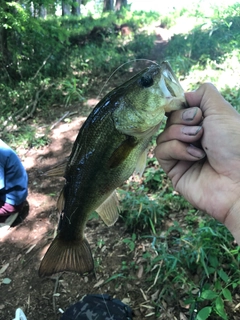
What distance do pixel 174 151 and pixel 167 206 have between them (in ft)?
7.39

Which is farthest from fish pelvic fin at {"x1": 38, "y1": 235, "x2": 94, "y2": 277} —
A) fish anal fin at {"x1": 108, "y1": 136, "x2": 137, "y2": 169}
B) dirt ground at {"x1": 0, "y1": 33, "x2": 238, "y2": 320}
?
dirt ground at {"x1": 0, "y1": 33, "x2": 238, "y2": 320}

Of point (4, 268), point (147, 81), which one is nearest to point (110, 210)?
point (147, 81)

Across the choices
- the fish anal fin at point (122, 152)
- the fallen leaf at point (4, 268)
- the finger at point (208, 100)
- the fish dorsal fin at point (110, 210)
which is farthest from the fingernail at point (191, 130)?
the fallen leaf at point (4, 268)

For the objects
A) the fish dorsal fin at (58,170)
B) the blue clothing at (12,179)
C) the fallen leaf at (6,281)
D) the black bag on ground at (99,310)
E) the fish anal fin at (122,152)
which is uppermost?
the fish anal fin at (122,152)

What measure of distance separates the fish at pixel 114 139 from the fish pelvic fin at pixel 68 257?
0.19m

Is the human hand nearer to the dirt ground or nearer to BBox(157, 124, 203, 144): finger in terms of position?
BBox(157, 124, 203, 144): finger

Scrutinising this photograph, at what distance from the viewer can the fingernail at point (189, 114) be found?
1.54 m

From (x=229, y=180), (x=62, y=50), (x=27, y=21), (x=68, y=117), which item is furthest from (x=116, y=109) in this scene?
(x=62, y=50)

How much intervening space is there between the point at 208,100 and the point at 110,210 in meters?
0.77

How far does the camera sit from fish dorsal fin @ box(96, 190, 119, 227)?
1.65 m

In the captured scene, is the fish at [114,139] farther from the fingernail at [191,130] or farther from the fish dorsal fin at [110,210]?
the fingernail at [191,130]

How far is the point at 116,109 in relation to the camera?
1430 millimetres

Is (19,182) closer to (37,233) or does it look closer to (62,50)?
(37,233)

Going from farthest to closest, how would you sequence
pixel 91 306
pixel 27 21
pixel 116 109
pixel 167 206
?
1. pixel 27 21
2. pixel 167 206
3. pixel 91 306
4. pixel 116 109
